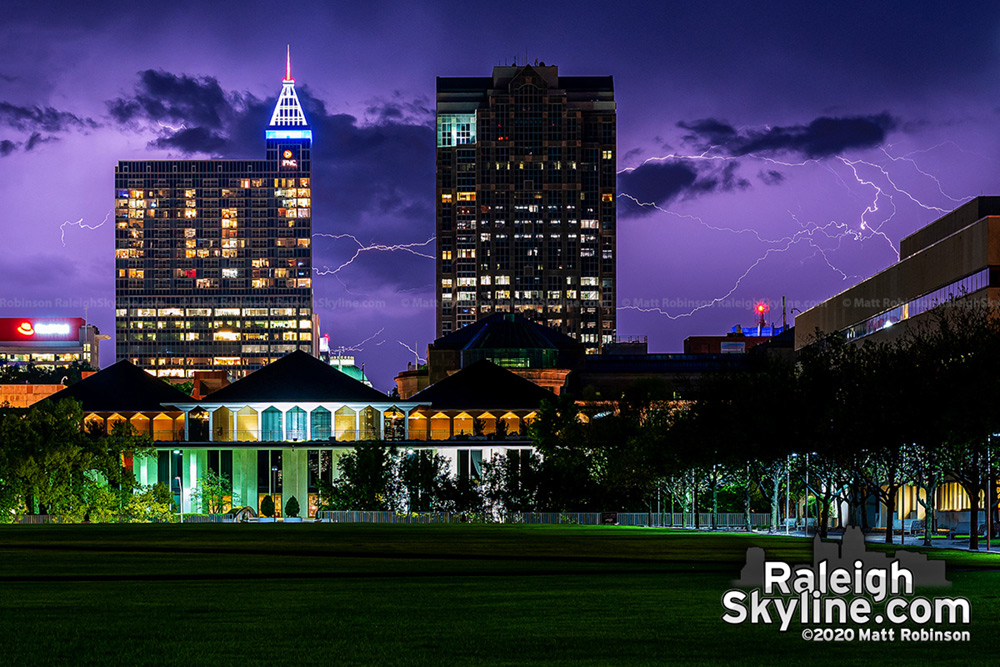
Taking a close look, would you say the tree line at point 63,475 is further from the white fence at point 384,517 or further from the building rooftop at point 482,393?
the building rooftop at point 482,393

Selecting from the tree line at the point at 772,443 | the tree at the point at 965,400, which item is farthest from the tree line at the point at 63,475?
the tree at the point at 965,400

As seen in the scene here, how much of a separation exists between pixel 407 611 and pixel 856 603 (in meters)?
7.81

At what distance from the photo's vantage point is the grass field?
732 inches

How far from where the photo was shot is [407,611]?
24.1 m

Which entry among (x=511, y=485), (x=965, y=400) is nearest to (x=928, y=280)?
(x=511, y=485)

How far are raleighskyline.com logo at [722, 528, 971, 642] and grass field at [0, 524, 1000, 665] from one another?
44cm

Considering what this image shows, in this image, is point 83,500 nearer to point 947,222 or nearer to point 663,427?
point 663,427

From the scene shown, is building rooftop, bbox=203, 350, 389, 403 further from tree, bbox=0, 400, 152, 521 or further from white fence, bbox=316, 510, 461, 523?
tree, bbox=0, 400, 152, 521

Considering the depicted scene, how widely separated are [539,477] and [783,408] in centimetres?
4773

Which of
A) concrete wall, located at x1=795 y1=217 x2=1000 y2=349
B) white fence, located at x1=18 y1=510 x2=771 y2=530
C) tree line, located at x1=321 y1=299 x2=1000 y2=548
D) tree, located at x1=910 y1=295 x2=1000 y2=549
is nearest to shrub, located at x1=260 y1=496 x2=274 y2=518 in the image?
tree line, located at x1=321 y1=299 x2=1000 y2=548

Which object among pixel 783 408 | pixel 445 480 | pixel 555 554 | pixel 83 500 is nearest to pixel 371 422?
pixel 445 480

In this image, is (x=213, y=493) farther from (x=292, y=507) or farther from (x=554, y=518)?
(x=554, y=518)

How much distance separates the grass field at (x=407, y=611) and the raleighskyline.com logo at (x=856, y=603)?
1.44 feet

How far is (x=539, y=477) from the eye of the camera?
108812mm
